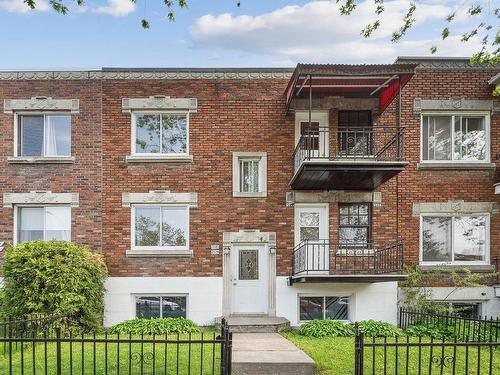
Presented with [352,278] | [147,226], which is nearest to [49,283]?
[147,226]

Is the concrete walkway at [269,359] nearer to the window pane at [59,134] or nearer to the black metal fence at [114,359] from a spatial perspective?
the black metal fence at [114,359]

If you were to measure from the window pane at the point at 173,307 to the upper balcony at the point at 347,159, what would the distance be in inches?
182

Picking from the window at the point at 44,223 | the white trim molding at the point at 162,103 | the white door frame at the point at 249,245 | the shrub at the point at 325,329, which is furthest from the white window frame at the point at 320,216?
the window at the point at 44,223

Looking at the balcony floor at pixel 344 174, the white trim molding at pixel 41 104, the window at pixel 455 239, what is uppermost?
the white trim molding at pixel 41 104

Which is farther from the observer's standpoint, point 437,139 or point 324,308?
point 437,139

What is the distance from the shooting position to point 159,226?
13.8 m

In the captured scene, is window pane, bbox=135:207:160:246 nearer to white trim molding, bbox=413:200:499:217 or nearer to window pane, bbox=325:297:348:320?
window pane, bbox=325:297:348:320

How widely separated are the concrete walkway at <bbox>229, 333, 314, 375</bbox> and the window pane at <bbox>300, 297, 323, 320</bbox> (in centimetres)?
319

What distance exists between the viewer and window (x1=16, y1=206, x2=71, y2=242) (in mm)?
13672

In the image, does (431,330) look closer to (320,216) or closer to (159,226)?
(320,216)

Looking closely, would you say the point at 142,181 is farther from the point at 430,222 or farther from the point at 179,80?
the point at 430,222

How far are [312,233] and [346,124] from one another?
11.0ft

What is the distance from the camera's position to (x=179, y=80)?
1380 centimetres

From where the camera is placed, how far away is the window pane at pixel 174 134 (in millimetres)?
13969
